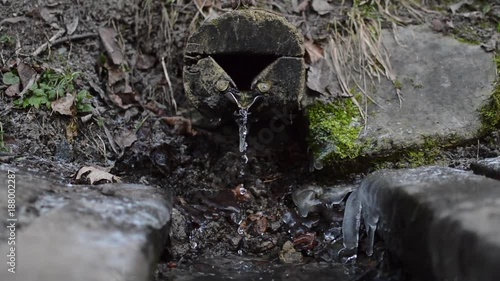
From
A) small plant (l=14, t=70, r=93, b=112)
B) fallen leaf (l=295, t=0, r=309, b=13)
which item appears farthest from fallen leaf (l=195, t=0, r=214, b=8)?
small plant (l=14, t=70, r=93, b=112)

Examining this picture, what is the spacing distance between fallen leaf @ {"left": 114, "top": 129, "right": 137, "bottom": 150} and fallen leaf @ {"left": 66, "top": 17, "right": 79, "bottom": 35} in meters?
0.82

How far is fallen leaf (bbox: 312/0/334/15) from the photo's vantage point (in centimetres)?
363

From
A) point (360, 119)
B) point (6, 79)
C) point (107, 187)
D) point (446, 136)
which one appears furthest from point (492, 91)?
point (6, 79)

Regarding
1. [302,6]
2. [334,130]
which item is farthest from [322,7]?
[334,130]

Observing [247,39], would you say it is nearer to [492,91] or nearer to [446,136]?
[446,136]

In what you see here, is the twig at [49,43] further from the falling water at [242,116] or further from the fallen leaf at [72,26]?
the falling water at [242,116]

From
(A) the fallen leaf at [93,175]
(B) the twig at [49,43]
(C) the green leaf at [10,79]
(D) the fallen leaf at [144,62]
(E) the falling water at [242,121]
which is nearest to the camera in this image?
(A) the fallen leaf at [93,175]

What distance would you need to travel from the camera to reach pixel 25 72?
313 centimetres

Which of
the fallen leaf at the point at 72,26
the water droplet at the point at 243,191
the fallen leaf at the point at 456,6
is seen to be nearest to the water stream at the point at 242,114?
the water droplet at the point at 243,191

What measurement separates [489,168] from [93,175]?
1814mm

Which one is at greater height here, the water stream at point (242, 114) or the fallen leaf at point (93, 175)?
the water stream at point (242, 114)

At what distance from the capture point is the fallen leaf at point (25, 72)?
10.2ft

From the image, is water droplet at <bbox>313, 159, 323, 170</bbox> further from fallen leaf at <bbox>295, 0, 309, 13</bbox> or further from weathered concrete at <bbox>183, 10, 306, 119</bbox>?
fallen leaf at <bbox>295, 0, 309, 13</bbox>

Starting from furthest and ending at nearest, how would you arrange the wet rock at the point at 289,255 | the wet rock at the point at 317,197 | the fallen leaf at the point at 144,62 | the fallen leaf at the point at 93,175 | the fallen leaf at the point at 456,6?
the fallen leaf at the point at 456,6, the fallen leaf at the point at 144,62, the wet rock at the point at 317,197, the wet rock at the point at 289,255, the fallen leaf at the point at 93,175
